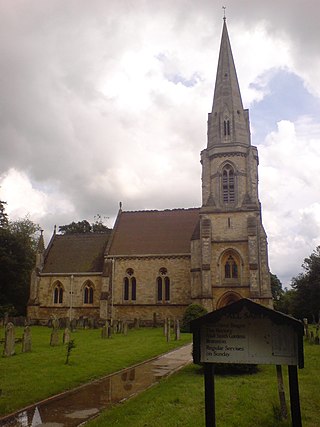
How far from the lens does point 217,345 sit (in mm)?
6117

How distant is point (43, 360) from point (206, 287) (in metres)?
17.5

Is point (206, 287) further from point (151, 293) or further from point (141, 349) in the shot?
point (141, 349)

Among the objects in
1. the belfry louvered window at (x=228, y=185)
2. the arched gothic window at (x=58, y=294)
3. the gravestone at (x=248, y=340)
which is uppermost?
the belfry louvered window at (x=228, y=185)

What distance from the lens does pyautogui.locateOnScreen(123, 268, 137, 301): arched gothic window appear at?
35.5 metres

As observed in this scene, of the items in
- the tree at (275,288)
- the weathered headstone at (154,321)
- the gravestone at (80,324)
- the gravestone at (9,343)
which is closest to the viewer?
the gravestone at (9,343)

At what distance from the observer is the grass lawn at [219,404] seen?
739 centimetres

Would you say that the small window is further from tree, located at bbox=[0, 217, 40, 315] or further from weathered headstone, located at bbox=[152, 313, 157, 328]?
tree, located at bbox=[0, 217, 40, 315]

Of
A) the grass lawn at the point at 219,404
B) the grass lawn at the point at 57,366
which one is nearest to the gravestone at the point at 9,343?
the grass lawn at the point at 57,366

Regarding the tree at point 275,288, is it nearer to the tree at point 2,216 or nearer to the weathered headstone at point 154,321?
the weathered headstone at point 154,321

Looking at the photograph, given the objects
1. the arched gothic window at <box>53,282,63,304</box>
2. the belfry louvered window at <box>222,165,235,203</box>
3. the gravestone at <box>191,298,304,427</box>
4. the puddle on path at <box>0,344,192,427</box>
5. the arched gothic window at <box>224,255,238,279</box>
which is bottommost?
the puddle on path at <box>0,344,192,427</box>

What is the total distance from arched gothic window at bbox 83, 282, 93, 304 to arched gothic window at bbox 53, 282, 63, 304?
238cm

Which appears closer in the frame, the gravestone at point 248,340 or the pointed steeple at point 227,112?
the gravestone at point 248,340

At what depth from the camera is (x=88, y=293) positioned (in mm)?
36969

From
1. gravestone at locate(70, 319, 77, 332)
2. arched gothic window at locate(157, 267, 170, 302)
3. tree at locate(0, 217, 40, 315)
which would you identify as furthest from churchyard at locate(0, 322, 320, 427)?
arched gothic window at locate(157, 267, 170, 302)
